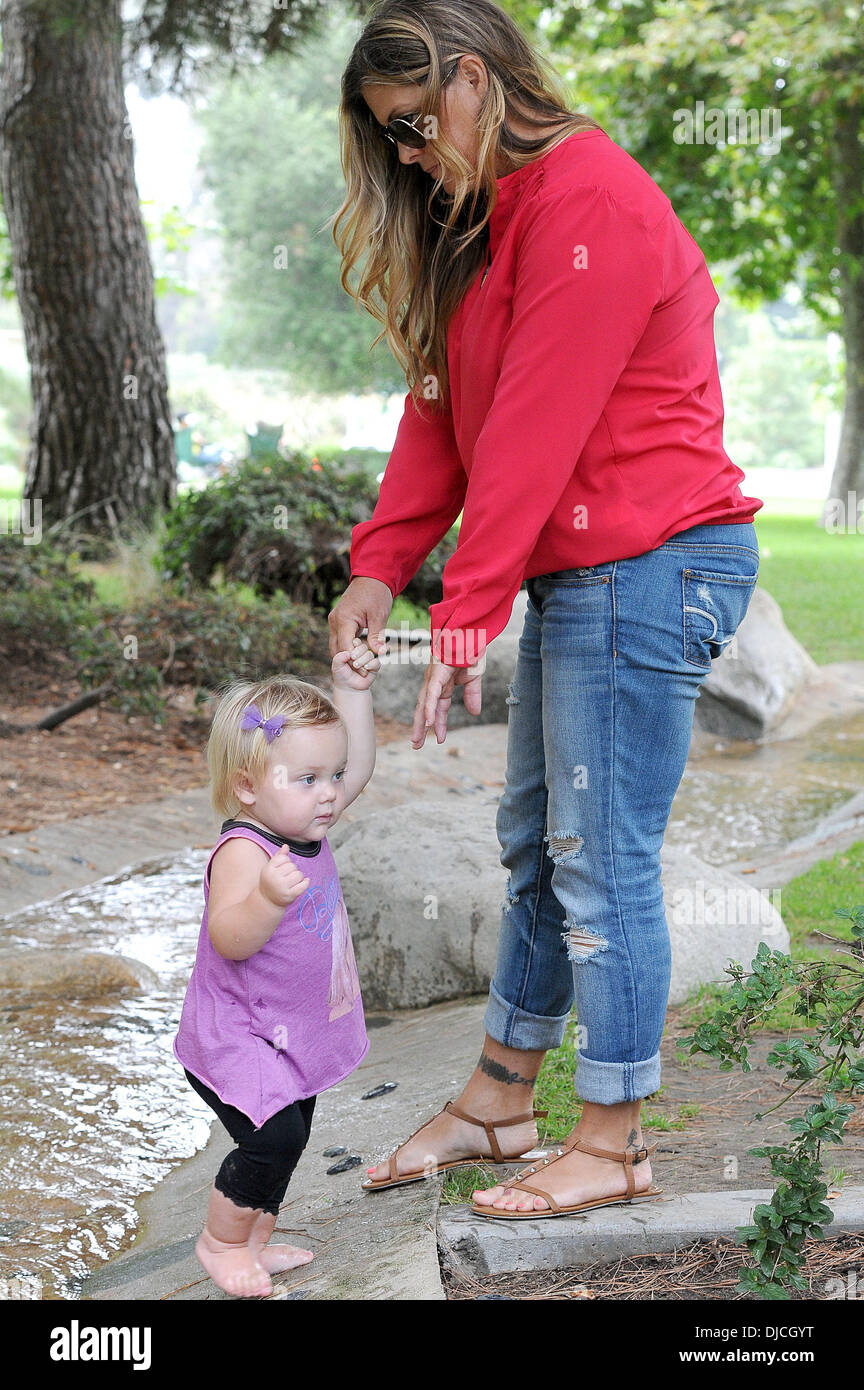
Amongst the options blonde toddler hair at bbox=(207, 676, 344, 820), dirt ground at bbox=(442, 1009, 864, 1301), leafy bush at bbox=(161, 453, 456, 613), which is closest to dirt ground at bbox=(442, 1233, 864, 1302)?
dirt ground at bbox=(442, 1009, 864, 1301)

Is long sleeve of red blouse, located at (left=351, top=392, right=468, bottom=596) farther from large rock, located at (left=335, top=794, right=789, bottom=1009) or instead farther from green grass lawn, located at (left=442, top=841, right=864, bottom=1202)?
large rock, located at (left=335, top=794, right=789, bottom=1009)

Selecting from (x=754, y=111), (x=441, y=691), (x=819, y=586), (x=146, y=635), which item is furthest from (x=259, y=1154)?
(x=754, y=111)

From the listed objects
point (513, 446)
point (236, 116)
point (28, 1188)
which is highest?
point (236, 116)

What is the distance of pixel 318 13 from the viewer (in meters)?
7.36

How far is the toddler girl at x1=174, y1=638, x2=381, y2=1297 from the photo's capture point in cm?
199

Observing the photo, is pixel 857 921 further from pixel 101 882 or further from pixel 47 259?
pixel 47 259

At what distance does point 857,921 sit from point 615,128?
13000 mm

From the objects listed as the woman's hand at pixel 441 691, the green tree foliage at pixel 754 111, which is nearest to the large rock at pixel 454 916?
the woman's hand at pixel 441 691

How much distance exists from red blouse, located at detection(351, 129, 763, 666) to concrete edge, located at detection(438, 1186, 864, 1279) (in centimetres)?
88

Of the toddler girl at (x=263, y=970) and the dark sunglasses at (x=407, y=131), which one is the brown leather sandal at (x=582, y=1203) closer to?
the toddler girl at (x=263, y=970)

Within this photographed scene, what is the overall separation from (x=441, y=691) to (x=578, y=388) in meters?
0.48

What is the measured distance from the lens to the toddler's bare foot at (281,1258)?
210 cm
